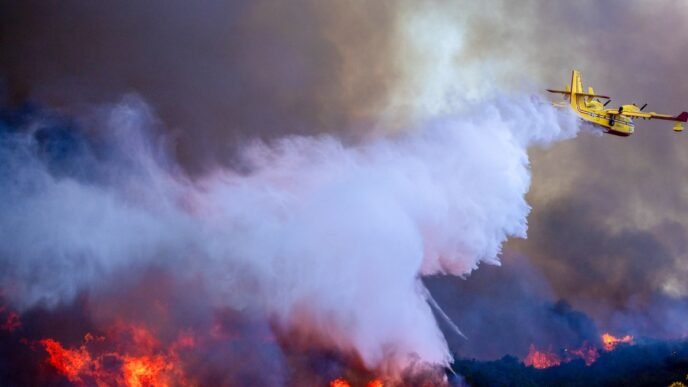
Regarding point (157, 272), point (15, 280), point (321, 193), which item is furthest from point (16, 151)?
point (321, 193)

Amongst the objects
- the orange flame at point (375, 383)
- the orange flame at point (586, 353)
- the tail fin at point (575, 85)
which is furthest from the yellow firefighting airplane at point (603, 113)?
the orange flame at point (375, 383)

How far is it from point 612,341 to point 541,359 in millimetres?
8618

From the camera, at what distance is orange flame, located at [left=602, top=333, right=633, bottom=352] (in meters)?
63.6

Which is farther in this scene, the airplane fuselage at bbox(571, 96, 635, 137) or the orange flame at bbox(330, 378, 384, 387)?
the airplane fuselage at bbox(571, 96, 635, 137)

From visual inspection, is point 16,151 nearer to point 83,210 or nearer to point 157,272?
point 83,210

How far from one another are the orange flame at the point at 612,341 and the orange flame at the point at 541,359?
558cm

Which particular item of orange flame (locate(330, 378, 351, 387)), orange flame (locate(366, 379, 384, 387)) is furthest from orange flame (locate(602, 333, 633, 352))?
→ orange flame (locate(330, 378, 351, 387))

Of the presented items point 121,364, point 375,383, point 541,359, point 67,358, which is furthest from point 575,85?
point 67,358

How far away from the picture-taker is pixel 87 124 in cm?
4816

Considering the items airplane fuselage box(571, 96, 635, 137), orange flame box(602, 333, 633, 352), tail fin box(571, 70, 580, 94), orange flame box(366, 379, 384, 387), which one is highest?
tail fin box(571, 70, 580, 94)

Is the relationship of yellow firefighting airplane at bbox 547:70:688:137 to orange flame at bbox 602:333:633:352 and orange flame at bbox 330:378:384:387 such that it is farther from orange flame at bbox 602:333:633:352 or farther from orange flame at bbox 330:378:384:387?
orange flame at bbox 330:378:384:387

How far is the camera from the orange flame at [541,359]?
6044 cm

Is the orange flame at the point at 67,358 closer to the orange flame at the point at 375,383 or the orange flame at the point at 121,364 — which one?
the orange flame at the point at 121,364

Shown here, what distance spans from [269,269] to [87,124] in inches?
664
